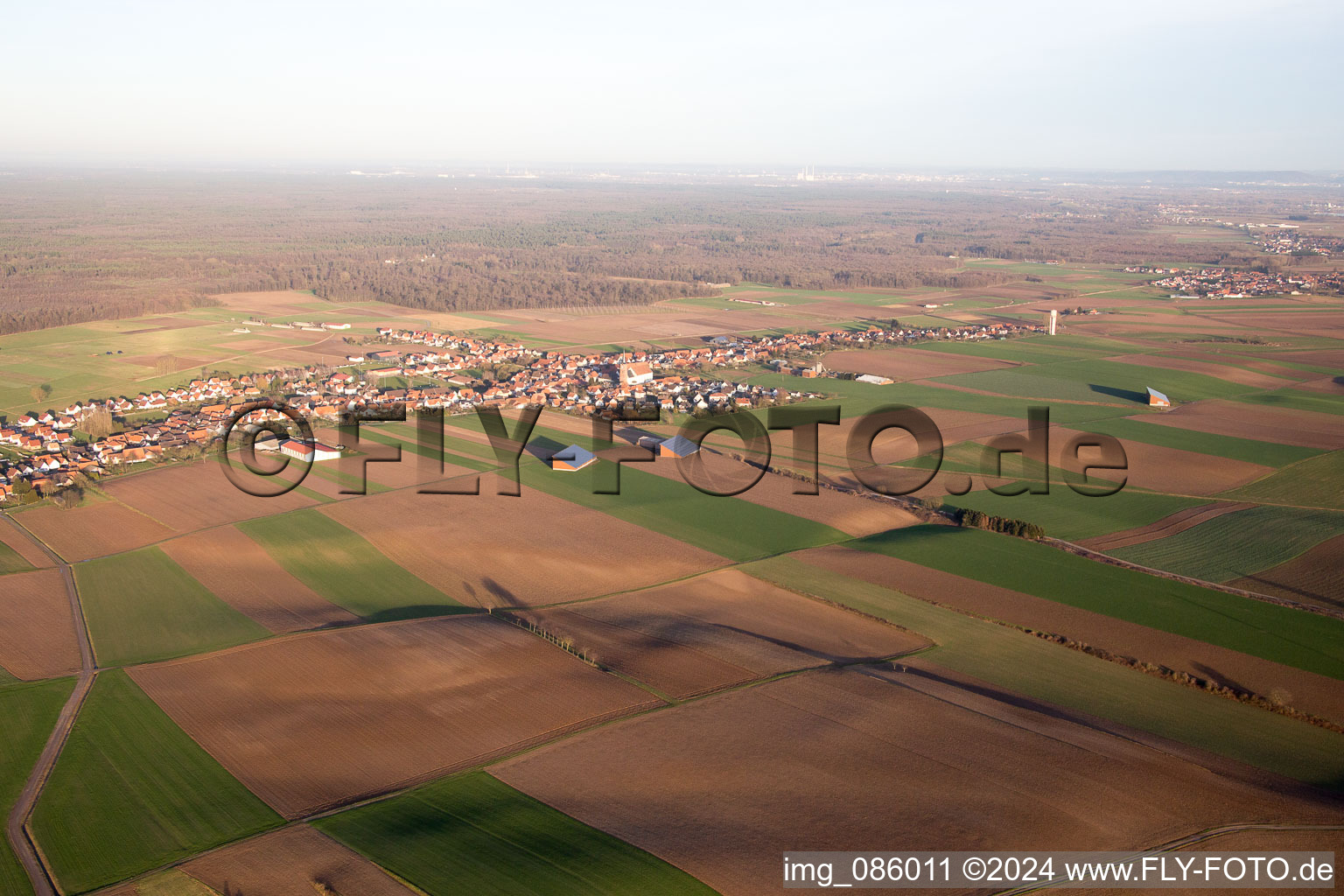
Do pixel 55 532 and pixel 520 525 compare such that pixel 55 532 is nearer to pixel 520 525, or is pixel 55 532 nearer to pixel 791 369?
pixel 520 525

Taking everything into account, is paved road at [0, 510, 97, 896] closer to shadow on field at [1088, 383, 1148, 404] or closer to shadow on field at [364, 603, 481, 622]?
shadow on field at [364, 603, 481, 622]

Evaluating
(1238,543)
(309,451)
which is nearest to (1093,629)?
(1238,543)

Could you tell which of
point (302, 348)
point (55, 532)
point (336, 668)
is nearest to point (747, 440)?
point (336, 668)

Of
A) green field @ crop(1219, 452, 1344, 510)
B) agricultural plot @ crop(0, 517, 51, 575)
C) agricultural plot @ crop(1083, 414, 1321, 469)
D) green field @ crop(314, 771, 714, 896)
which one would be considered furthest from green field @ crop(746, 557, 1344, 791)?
agricultural plot @ crop(0, 517, 51, 575)

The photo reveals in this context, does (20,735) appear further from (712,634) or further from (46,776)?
(712,634)

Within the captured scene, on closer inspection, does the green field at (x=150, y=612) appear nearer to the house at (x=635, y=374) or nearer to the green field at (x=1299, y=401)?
the house at (x=635, y=374)

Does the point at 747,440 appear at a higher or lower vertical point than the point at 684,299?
lower

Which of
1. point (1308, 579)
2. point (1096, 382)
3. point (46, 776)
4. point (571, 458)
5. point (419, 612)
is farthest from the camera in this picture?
point (1096, 382)
